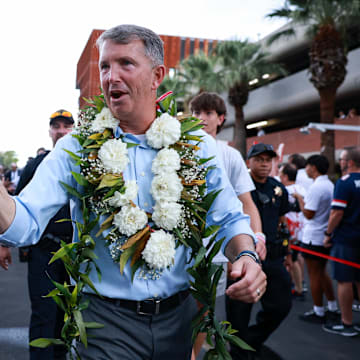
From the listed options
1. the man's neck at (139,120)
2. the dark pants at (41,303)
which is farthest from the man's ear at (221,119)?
the man's neck at (139,120)

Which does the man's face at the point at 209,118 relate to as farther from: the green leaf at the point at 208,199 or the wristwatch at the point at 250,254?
the wristwatch at the point at 250,254

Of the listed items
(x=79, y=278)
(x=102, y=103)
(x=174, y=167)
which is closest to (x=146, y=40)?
(x=102, y=103)

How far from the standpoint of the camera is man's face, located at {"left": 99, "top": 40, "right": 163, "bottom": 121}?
203cm

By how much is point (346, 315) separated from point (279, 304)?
5.76ft

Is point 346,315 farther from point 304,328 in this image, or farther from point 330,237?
point 330,237

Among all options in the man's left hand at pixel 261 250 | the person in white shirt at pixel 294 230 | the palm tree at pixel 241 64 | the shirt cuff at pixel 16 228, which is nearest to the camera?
the shirt cuff at pixel 16 228

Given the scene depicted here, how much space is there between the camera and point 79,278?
1.94 meters

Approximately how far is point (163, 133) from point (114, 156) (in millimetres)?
271

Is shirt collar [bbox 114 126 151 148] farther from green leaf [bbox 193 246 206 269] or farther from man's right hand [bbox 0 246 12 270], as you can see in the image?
man's right hand [bbox 0 246 12 270]

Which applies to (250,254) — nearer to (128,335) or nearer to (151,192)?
(151,192)

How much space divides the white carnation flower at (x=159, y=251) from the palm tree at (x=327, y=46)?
17.4m

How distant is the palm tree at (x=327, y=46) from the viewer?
730 inches

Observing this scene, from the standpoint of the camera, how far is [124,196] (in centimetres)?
197

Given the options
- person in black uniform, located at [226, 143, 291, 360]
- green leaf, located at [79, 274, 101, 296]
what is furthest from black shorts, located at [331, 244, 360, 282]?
green leaf, located at [79, 274, 101, 296]
